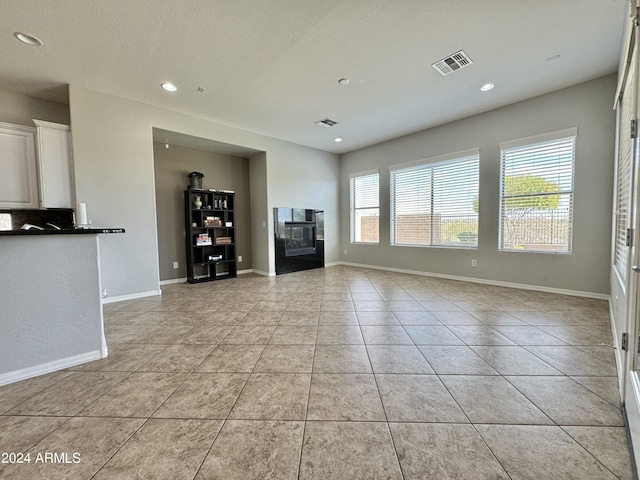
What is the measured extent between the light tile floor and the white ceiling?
3.02 metres

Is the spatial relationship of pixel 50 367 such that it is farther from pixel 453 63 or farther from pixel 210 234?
pixel 453 63

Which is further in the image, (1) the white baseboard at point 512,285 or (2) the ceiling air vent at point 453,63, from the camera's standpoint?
(1) the white baseboard at point 512,285

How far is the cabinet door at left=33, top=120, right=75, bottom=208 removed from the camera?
3416 millimetres

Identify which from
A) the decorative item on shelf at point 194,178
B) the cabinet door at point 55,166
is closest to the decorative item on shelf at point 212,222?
the decorative item on shelf at point 194,178

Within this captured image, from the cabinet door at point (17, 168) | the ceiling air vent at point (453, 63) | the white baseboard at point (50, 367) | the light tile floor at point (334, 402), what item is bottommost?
the light tile floor at point (334, 402)

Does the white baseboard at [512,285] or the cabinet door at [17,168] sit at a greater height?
the cabinet door at [17,168]

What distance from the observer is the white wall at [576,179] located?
3463mm

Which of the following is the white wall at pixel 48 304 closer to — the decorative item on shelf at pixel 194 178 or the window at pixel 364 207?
the decorative item on shelf at pixel 194 178

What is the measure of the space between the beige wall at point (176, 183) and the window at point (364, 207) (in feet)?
9.93

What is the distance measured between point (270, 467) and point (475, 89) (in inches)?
187

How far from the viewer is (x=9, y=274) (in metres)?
1.79

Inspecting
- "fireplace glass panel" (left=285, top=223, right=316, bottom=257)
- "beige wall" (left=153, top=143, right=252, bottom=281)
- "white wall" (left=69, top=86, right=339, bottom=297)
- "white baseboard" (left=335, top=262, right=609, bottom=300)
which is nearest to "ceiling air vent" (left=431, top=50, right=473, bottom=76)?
"white baseboard" (left=335, top=262, right=609, bottom=300)

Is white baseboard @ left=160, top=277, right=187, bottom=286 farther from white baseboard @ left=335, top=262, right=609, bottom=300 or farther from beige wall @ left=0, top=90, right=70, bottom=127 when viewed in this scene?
white baseboard @ left=335, top=262, right=609, bottom=300

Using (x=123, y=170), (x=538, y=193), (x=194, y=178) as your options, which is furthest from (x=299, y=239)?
(x=538, y=193)
